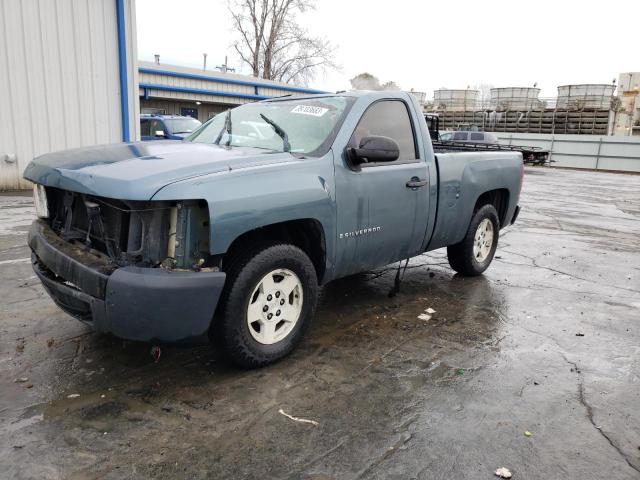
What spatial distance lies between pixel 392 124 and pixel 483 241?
2.21m

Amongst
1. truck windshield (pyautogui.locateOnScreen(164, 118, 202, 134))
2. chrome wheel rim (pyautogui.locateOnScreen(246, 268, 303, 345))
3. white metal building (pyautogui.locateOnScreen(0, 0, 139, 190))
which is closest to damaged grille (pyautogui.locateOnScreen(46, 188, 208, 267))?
chrome wheel rim (pyautogui.locateOnScreen(246, 268, 303, 345))

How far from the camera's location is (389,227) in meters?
4.05

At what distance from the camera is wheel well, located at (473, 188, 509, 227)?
5668 mm

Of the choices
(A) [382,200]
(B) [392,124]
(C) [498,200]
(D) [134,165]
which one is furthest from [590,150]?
(D) [134,165]

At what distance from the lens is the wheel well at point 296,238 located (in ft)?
10.3

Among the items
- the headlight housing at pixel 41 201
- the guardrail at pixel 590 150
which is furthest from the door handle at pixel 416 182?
the guardrail at pixel 590 150

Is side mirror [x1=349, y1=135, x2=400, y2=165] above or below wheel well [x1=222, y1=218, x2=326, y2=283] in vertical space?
above

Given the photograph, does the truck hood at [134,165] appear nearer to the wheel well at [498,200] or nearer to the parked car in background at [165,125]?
the wheel well at [498,200]

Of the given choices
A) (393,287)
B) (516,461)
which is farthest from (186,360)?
(393,287)

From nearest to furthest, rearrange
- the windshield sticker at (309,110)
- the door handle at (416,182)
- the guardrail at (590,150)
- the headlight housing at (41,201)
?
the headlight housing at (41,201) → the windshield sticker at (309,110) → the door handle at (416,182) → the guardrail at (590,150)

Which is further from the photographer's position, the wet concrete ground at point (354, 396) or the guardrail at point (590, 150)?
the guardrail at point (590, 150)

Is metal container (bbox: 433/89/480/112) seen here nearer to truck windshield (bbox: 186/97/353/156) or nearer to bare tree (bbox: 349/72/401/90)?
bare tree (bbox: 349/72/401/90)

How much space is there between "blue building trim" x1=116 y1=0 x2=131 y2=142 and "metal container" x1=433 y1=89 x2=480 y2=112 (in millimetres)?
32876

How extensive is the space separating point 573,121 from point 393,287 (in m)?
34.3
